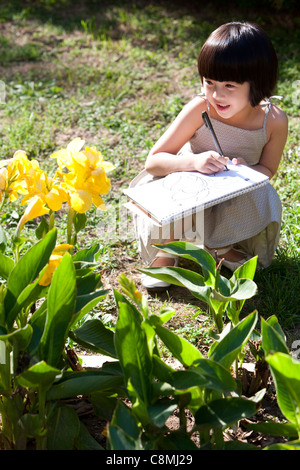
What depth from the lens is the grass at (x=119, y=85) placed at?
2.66 m

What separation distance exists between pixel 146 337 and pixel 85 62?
329 cm

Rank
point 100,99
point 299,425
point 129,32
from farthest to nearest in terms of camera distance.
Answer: point 129,32, point 100,99, point 299,425

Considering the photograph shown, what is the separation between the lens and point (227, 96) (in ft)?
7.02

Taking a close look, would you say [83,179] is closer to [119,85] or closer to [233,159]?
[233,159]

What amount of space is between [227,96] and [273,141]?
1.09 ft

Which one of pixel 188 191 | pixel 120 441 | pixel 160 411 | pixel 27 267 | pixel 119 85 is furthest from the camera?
pixel 119 85

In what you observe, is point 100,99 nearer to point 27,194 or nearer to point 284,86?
point 284,86

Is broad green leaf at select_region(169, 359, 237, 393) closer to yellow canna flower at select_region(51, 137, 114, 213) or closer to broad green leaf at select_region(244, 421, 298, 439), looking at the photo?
broad green leaf at select_region(244, 421, 298, 439)

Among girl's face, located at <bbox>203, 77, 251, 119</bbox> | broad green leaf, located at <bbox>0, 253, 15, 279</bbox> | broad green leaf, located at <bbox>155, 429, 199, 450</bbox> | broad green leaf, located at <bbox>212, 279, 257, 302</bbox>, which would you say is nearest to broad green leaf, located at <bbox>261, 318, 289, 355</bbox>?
broad green leaf, located at <bbox>212, 279, 257, 302</bbox>

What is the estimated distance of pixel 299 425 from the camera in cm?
123

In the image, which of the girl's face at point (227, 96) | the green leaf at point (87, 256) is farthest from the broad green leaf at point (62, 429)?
the girl's face at point (227, 96)

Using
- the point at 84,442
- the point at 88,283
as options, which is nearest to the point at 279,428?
the point at 84,442

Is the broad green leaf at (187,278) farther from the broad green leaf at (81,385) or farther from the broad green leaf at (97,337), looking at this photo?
the broad green leaf at (81,385)
